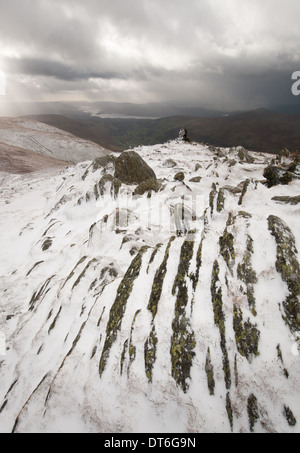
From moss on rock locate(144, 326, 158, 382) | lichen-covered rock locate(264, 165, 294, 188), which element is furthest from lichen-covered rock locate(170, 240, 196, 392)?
lichen-covered rock locate(264, 165, 294, 188)

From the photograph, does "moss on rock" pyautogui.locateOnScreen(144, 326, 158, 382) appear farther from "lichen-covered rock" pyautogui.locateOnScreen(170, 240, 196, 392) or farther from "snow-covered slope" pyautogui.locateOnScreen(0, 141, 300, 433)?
"lichen-covered rock" pyautogui.locateOnScreen(170, 240, 196, 392)

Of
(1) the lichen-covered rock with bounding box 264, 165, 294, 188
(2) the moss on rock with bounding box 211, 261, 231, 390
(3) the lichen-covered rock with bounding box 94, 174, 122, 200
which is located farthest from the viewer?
(3) the lichen-covered rock with bounding box 94, 174, 122, 200

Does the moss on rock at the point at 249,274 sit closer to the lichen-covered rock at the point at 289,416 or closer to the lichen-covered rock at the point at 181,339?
the lichen-covered rock at the point at 181,339

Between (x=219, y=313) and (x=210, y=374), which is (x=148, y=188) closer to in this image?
(x=219, y=313)

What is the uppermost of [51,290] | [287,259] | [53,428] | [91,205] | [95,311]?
[287,259]

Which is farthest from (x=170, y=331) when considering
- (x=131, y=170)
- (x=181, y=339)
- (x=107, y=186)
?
(x=131, y=170)
